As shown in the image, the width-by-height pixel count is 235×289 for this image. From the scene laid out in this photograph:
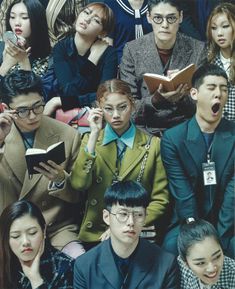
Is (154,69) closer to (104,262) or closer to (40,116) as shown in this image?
(40,116)

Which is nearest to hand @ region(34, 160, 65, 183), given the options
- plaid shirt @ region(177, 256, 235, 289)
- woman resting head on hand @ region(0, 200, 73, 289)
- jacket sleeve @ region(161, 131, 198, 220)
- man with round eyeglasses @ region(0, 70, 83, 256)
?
man with round eyeglasses @ region(0, 70, 83, 256)

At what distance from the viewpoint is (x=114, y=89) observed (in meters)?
2.27

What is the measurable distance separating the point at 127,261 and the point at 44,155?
0.41m

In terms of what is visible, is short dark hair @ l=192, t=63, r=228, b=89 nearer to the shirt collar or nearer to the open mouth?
the open mouth

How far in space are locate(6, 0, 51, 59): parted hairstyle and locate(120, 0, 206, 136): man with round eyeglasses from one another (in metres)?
0.27

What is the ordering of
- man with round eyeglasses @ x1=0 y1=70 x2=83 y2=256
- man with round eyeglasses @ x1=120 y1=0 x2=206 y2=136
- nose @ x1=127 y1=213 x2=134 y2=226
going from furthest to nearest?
man with round eyeglasses @ x1=120 y1=0 x2=206 y2=136 < man with round eyeglasses @ x1=0 y1=70 x2=83 y2=256 < nose @ x1=127 y1=213 x2=134 y2=226

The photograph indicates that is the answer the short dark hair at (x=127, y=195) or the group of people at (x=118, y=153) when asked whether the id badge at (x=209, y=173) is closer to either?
the group of people at (x=118, y=153)

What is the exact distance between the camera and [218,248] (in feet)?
7.18

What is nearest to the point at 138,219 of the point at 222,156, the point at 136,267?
the point at 136,267

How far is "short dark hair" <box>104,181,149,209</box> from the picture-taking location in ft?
7.12

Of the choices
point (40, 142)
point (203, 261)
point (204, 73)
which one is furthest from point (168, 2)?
point (203, 261)

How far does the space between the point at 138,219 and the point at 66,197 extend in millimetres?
264

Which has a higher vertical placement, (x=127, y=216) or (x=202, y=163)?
(x=202, y=163)

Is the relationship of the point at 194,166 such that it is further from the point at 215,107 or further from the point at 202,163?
the point at 215,107
